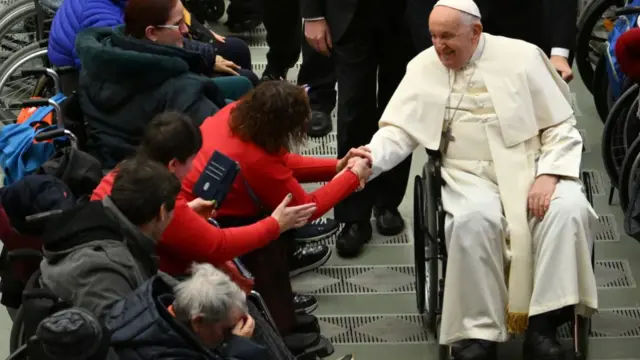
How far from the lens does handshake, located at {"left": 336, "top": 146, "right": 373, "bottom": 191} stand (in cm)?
462

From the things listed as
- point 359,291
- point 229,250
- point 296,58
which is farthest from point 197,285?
point 296,58

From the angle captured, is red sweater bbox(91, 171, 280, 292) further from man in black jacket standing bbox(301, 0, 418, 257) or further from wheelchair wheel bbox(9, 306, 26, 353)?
man in black jacket standing bbox(301, 0, 418, 257)

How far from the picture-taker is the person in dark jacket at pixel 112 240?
350 cm

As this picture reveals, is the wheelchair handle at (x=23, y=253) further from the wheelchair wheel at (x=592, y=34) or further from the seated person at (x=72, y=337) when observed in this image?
the wheelchair wheel at (x=592, y=34)

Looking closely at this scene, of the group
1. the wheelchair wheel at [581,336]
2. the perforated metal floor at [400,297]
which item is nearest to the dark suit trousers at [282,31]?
the perforated metal floor at [400,297]

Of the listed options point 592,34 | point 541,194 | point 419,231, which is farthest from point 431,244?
point 592,34

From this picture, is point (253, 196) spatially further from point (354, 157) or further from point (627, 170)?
point (627, 170)

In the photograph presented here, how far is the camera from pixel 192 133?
4.08 meters

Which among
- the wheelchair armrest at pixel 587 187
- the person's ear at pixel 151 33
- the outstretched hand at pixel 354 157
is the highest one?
the person's ear at pixel 151 33

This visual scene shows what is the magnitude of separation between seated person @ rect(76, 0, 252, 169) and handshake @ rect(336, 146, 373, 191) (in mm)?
540

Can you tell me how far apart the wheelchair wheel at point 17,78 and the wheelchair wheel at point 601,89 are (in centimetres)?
266

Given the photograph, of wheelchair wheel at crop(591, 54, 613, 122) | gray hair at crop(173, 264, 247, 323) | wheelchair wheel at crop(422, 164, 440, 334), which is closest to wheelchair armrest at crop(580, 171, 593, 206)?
wheelchair wheel at crop(422, 164, 440, 334)

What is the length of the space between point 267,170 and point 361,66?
3.82ft

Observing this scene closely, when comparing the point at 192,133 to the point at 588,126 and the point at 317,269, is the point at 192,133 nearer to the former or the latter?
the point at 317,269
